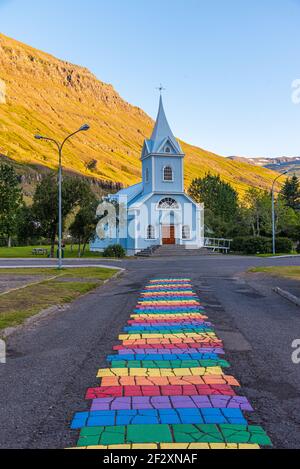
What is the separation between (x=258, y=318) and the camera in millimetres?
10375

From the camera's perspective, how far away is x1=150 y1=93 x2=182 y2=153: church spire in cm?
4872

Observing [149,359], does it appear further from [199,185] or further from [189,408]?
[199,185]

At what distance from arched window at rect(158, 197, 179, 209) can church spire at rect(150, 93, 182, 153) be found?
5297 millimetres

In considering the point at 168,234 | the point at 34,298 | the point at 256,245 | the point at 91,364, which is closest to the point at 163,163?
the point at 168,234

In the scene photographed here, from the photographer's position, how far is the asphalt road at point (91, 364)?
4.39 metres

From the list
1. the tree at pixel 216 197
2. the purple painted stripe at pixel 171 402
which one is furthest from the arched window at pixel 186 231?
the purple painted stripe at pixel 171 402

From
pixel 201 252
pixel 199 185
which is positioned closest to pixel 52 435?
pixel 201 252

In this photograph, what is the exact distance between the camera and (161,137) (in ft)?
163

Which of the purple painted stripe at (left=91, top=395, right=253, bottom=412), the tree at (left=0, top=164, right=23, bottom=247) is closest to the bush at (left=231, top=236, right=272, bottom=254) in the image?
the tree at (left=0, top=164, right=23, bottom=247)

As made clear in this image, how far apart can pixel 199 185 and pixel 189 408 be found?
231 feet

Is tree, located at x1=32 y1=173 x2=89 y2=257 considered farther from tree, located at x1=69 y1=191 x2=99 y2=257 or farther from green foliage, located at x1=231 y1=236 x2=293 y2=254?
green foliage, located at x1=231 y1=236 x2=293 y2=254

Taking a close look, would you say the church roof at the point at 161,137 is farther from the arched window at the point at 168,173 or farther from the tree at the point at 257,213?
the tree at the point at 257,213

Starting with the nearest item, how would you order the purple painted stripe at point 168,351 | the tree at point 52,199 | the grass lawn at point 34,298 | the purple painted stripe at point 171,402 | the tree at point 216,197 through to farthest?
the purple painted stripe at point 171,402, the purple painted stripe at point 168,351, the grass lawn at point 34,298, the tree at point 52,199, the tree at point 216,197
